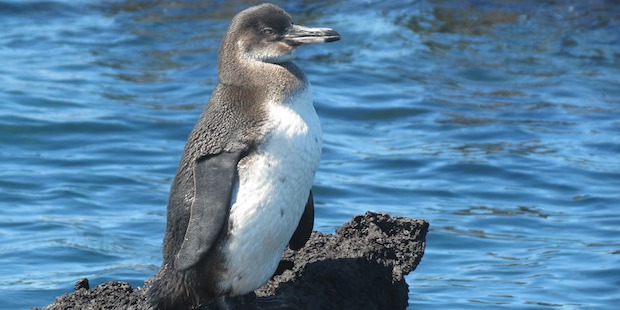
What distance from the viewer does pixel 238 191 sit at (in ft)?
17.9

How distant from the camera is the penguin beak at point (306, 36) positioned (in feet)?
18.9

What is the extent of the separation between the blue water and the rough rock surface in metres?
1.79

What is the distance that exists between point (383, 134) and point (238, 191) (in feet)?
22.3

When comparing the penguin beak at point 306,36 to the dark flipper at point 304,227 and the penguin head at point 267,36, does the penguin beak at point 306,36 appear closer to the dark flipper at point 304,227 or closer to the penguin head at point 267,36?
the penguin head at point 267,36

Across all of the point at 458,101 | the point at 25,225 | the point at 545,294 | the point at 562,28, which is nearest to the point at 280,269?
the point at 545,294

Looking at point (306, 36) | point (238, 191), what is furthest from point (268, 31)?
point (238, 191)

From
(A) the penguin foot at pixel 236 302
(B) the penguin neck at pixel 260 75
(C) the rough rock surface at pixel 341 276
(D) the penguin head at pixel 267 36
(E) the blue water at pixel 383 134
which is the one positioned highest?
(E) the blue water at pixel 383 134

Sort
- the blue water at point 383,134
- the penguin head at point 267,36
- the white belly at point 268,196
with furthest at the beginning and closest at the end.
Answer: the blue water at point 383,134
the penguin head at point 267,36
the white belly at point 268,196

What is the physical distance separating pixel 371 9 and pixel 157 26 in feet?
9.88

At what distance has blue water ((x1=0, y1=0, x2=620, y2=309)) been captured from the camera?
345 inches

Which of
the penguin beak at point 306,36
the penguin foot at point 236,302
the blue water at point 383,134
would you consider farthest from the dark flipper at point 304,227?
the blue water at point 383,134

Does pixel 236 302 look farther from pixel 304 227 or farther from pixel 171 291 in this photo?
pixel 304 227

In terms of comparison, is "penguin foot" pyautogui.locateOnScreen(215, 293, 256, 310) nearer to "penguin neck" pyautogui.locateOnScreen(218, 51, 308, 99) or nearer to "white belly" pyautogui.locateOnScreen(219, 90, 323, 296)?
"white belly" pyautogui.locateOnScreen(219, 90, 323, 296)

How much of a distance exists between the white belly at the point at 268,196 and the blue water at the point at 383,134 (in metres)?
2.61
